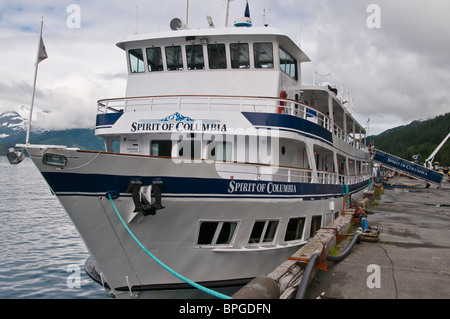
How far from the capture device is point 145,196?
7.25 metres

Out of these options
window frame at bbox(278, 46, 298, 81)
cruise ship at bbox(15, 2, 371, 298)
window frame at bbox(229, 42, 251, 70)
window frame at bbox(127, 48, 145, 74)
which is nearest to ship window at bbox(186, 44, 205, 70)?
cruise ship at bbox(15, 2, 371, 298)

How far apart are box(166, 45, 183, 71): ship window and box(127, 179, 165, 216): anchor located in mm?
6196

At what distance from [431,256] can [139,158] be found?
7198mm

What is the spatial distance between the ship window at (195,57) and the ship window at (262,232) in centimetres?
571

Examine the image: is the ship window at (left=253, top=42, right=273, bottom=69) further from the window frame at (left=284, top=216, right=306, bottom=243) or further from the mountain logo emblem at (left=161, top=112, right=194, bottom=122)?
the window frame at (left=284, top=216, right=306, bottom=243)

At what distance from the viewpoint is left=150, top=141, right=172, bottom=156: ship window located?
10.6 meters

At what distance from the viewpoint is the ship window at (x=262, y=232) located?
891 centimetres

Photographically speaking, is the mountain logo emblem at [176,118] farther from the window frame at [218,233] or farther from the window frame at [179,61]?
the window frame at [218,233]

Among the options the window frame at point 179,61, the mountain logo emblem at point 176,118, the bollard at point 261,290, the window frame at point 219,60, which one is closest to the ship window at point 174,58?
the window frame at point 179,61

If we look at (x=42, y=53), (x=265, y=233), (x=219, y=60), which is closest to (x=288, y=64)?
(x=219, y=60)

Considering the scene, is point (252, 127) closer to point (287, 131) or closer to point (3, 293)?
point (287, 131)

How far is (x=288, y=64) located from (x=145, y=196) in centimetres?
793

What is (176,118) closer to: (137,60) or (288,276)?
(137,60)

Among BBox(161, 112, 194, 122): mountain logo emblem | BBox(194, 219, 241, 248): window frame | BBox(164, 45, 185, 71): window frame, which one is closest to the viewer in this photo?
BBox(194, 219, 241, 248): window frame
